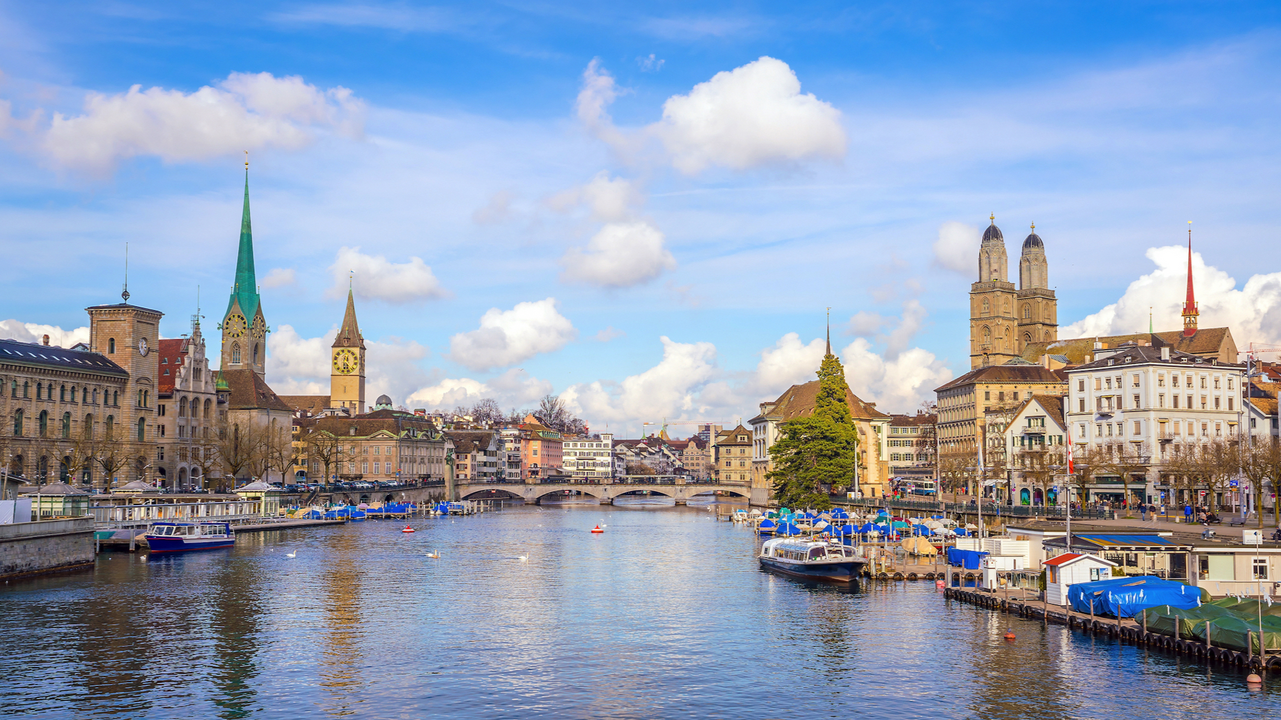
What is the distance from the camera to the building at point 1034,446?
118m

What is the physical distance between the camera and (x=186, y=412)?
155m

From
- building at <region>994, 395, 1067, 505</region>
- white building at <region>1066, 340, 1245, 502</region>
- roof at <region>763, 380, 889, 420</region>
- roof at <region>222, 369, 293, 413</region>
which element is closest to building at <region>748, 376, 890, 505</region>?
roof at <region>763, 380, 889, 420</region>

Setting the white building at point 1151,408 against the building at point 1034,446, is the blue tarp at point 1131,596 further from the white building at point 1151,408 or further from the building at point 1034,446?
the building at point 1034,446

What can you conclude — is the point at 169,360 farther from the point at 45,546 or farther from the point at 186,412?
the point at 45,546

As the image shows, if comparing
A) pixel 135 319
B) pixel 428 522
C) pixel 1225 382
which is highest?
pixel 135 319

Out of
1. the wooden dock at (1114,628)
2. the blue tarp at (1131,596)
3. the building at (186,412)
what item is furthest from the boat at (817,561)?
the building at (186,412)

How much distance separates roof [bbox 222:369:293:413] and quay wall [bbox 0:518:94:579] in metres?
98.2

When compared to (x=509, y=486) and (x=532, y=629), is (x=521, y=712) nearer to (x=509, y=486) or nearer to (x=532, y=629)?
(x=532, y=629)

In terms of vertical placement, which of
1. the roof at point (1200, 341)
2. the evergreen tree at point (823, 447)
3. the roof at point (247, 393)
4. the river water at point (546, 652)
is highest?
the roof at point (1200, 341)

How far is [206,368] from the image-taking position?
160500 mm

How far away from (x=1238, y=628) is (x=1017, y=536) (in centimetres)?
2836

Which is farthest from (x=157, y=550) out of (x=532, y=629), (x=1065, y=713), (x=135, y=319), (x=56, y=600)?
(x=1065, y=713)

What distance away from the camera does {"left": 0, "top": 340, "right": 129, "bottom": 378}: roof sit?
123 m

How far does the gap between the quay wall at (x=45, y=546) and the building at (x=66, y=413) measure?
46160 mm
